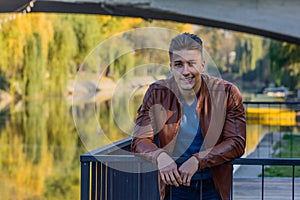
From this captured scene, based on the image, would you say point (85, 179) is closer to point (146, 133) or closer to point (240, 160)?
point (146, 133)

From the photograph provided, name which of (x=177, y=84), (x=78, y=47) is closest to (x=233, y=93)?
(x=177, y=84)

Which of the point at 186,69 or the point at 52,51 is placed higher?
the point at 52,51

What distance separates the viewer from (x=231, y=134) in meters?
3.96

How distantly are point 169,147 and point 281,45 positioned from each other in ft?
86.1

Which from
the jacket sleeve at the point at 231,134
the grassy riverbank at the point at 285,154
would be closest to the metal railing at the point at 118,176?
the jacket sleeve at the point at 231,134

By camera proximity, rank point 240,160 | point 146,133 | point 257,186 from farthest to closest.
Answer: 1. point 257,186
2. point 240,160
3. point 146,133

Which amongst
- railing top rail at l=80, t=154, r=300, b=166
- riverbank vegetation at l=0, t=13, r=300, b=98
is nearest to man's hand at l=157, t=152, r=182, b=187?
railing top rail at l=80, t=154, r=300, b=166

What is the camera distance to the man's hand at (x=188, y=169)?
12.7 ft

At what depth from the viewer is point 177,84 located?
3949mm

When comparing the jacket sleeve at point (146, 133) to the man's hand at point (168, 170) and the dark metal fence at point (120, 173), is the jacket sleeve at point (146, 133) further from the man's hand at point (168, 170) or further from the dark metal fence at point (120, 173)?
the dark metal fence at point (120, 173)

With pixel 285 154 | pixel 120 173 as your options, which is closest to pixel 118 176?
pixel 120 173

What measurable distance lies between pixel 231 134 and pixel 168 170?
0.40m

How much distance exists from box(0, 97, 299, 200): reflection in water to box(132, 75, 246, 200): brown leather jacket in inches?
36.0

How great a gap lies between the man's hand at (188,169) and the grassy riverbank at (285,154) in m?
6.44
